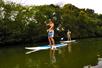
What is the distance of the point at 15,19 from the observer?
127ft

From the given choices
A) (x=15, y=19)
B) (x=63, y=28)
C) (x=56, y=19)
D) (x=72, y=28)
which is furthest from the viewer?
(x=72, y=28)

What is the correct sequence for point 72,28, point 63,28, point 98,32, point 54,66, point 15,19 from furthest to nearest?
point 98,32 < point 72,28 < point 63,28 < point 15,19 < point 54,66

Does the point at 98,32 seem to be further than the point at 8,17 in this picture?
Yes

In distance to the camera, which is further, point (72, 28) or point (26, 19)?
point (72, 28)

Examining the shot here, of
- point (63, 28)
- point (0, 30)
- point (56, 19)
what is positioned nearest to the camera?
point (0, 30)

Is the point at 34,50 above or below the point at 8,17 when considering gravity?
below

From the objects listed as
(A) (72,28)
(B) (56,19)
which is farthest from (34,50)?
(A) (72,28)

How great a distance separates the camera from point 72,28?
55.4m

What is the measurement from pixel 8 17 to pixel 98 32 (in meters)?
33.5

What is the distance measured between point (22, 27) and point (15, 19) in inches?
60.5

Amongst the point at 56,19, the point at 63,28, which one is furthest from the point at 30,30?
the point at 63,28

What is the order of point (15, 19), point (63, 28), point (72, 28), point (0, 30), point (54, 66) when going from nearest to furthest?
point (54, 66) < point (0, 30) < point (15, 19) < point (63, 28) < point (72, 28)

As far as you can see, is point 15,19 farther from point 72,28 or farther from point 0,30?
point 72,28

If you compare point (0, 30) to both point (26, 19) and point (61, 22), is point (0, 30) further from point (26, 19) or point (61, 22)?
point (61, 22)
